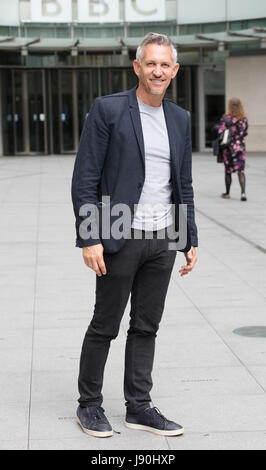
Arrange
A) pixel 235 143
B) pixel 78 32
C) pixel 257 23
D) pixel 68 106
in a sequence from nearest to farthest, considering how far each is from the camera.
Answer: pixel 235 143 < pixel 257 23 < pixel 78 32 < pixel 68 106

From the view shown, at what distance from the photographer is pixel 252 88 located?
99.0 ft

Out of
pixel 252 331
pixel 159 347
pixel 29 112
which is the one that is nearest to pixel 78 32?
pixel 29 112

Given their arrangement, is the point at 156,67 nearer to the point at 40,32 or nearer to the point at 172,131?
the point at 172,131

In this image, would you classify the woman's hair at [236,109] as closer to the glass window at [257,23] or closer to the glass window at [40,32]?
the glass window at [257,23]

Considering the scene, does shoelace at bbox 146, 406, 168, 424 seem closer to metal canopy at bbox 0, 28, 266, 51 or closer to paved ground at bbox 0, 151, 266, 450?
paved ground at bbox 0, 151, 266, 450

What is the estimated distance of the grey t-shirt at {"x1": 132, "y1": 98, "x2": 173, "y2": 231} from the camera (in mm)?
4012

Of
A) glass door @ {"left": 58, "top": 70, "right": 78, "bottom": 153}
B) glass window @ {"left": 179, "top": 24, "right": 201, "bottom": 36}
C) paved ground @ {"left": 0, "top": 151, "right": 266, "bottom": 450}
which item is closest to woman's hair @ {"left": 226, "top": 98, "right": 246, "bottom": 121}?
paved ground @ {"left": 0, "top": 151, "right": 266, "bottom": 450}

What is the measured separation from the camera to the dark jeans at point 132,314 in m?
4.02

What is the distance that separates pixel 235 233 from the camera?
11250 mm

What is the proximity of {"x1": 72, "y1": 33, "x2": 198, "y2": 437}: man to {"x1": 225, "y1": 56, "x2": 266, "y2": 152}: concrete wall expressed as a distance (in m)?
26.7

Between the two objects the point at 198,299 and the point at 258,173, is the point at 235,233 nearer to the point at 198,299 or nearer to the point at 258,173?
the point at 198,299

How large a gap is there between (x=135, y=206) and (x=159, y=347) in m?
1.95
